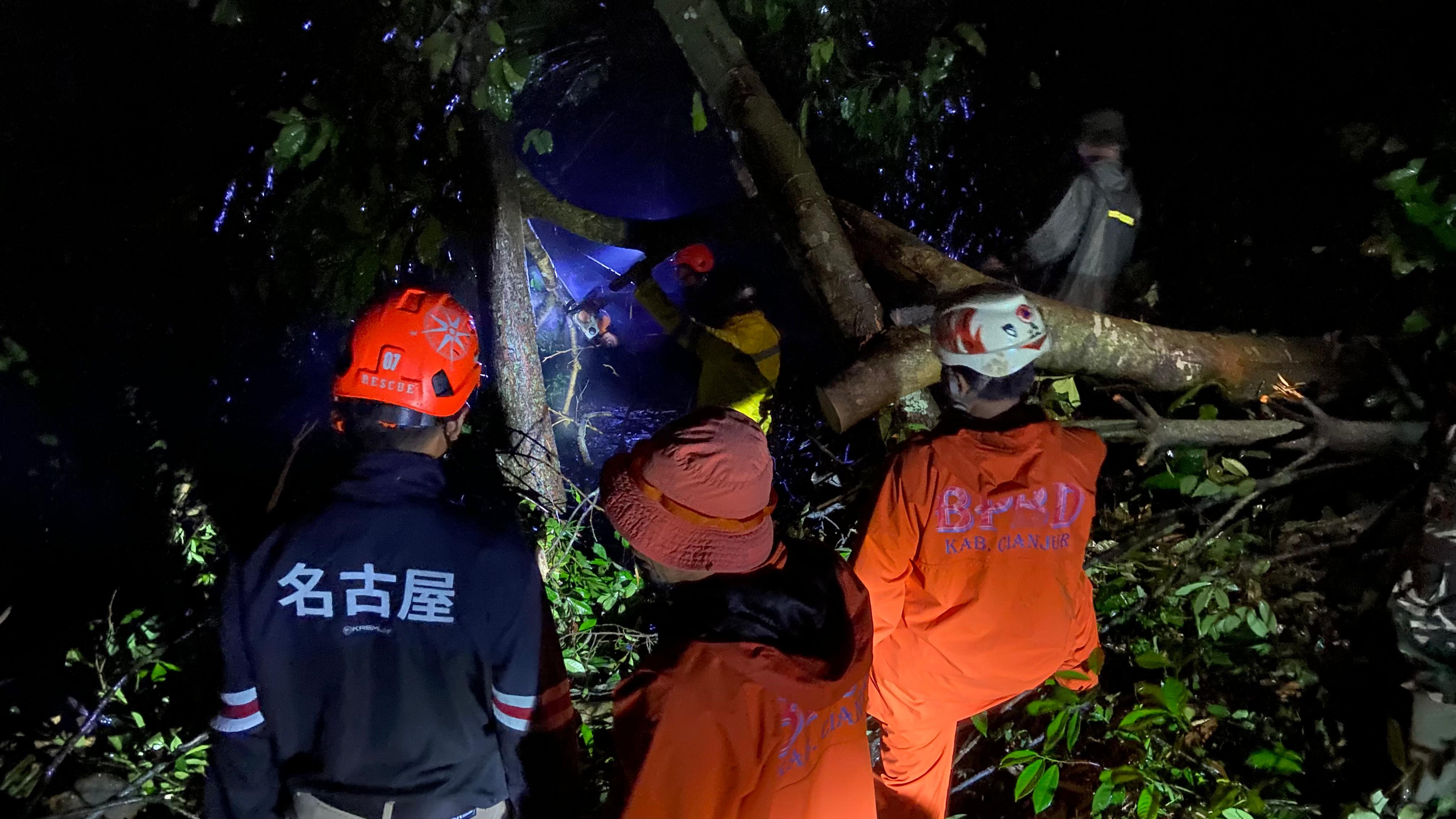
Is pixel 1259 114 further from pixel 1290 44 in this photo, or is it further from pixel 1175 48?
pixel 1175 48

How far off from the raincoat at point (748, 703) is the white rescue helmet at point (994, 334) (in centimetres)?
87

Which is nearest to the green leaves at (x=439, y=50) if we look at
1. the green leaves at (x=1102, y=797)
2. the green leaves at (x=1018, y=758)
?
the green leaves at (x=1018, y=758)

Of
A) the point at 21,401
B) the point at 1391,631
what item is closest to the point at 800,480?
the point at 1391,631

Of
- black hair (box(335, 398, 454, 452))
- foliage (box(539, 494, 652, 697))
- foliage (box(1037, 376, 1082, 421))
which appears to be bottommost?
foliage (box(539, 494, 652, 697))

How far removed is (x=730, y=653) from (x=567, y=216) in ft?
13.4

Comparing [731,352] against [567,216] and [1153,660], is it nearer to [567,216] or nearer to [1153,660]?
[567,216]

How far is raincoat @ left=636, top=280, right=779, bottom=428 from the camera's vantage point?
4.35 metres

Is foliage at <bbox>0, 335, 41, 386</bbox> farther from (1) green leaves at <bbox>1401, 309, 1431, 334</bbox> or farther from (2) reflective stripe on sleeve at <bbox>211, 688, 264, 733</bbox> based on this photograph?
(1) green leaves at <bbox>1401, 309, 1431, 334</bbox>

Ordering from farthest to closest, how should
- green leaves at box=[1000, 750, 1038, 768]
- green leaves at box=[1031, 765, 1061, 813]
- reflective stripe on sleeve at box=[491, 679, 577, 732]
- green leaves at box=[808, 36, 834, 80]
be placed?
green leaves at box=[808, 36, 834, 80] < green leaves at box=[1000, 750, 1038, 768] < green leaves at box=[1031, 765, 1061, 813] < reflective stripe on sleeve at box=[491, 679, 577, 732]

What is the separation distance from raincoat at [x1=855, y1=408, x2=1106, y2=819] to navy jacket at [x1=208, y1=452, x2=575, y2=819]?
106 centimetres

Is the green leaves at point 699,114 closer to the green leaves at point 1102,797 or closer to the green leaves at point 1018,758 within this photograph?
the green leaves at point 1018,758

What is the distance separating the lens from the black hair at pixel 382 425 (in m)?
1.74

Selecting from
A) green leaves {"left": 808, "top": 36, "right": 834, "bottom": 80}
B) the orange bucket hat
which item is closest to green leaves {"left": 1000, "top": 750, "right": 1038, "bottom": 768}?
the orange bucket hat

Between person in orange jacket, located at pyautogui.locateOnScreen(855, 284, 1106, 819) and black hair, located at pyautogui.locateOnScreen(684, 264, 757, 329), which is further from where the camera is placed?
black hair, located at pyautogui.locateOnScreen(684, 264, 757, 329)
